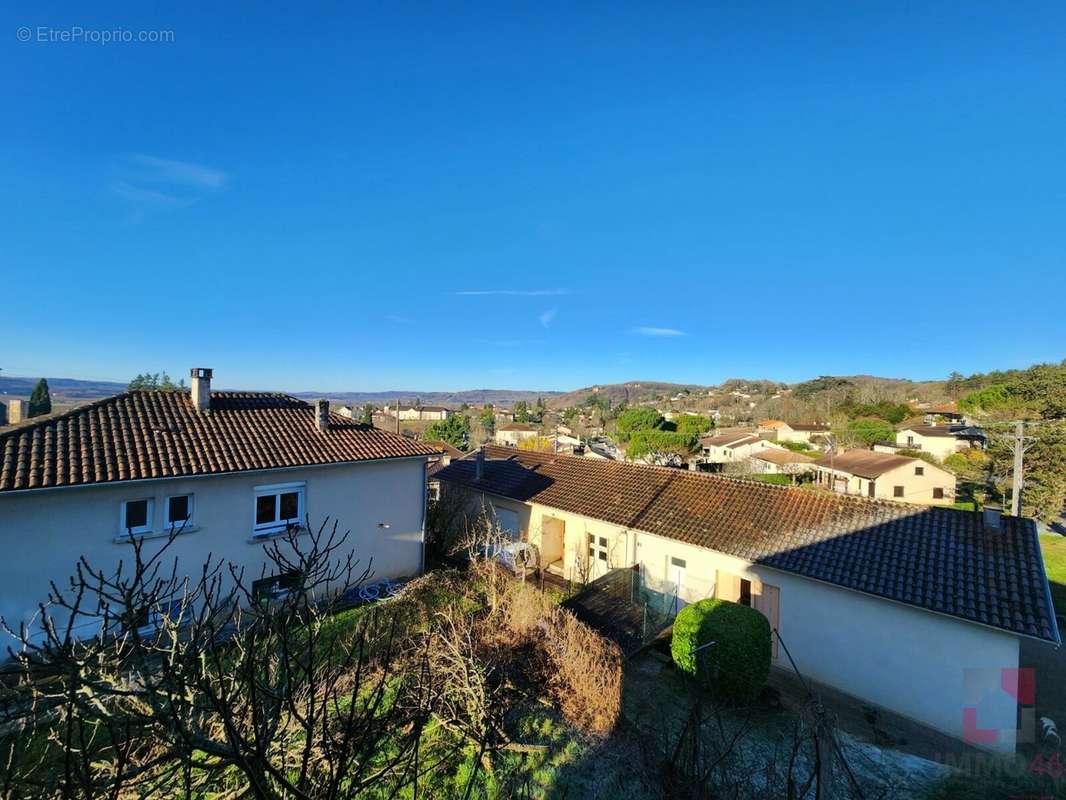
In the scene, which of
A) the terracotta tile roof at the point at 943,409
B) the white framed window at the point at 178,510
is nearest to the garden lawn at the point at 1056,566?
the white framed window at the point at 178,510

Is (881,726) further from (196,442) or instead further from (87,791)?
(196,442)

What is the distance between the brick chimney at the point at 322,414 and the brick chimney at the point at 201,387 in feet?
9.00

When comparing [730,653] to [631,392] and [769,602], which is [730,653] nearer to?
[769,602]

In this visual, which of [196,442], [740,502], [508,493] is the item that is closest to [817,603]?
[740,502]

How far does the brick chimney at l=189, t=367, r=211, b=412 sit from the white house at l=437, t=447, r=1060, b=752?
11257 millimetres

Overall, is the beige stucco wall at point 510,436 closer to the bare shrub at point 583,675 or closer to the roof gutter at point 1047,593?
the roof gutter at point 1047,593

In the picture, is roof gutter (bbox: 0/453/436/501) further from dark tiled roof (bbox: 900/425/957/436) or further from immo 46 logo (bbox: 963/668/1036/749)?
dark tiled roof (bbox: 900/425/957/436)

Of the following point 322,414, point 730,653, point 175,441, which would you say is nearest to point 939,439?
point 730,653

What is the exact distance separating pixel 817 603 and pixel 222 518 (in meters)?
13.8

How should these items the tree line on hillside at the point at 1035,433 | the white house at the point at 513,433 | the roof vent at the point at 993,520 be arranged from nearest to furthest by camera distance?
1. the roof vent at the point at 993,520
2. the tree line on hillside at the point at 1035,433
3. the white house at the point at 513,433

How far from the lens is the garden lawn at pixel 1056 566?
16.3m

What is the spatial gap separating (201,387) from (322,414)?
3.08m

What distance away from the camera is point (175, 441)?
11133mm

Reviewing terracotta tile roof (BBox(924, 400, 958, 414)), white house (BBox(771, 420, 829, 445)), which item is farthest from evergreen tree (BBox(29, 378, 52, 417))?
terracotta tile roof (BBox(924, 400, 958, 414))
